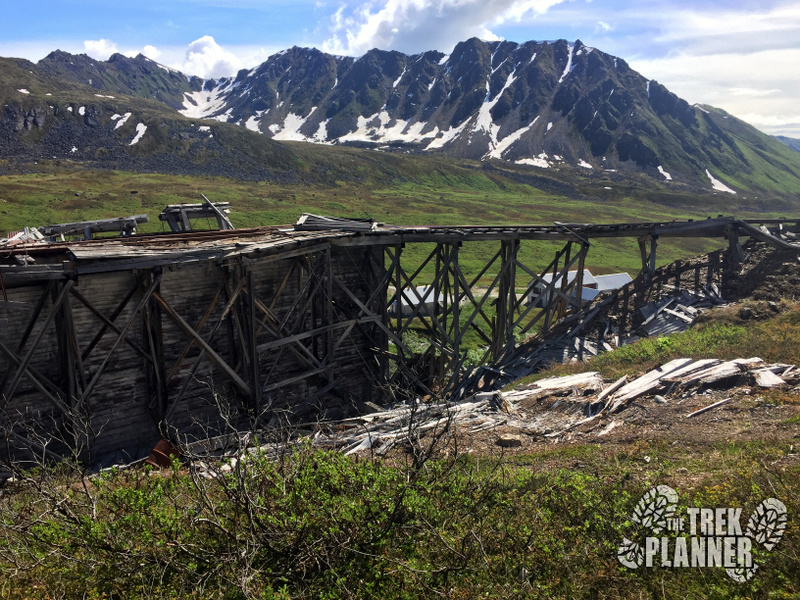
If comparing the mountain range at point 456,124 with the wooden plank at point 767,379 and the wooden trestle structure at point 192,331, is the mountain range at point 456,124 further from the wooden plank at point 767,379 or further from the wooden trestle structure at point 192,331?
the wooden plank at point 767,379

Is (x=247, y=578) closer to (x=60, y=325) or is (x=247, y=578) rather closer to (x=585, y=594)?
Result: (x=585, y=594)

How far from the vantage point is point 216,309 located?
40.4 feet

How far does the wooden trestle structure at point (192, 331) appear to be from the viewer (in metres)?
9.74

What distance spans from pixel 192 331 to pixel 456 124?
534ft

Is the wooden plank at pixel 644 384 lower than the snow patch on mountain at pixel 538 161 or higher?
lower

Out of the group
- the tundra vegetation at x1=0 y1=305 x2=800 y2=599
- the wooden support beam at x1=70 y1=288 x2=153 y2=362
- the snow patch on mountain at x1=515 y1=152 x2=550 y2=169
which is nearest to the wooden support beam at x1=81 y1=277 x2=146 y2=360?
the wooden support beam at x1=70 y1=288 x2=153 y2=362

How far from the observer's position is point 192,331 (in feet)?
35.4

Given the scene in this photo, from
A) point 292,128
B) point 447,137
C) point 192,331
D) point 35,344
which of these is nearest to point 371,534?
point 192,331

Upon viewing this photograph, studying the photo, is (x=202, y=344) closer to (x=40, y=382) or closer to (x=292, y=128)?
(x=40, y=382)

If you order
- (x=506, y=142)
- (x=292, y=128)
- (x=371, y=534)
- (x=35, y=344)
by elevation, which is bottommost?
(x=371, y=534)

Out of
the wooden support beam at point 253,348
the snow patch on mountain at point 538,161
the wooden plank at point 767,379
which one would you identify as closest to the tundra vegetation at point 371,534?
the wooden plank at point 767,379

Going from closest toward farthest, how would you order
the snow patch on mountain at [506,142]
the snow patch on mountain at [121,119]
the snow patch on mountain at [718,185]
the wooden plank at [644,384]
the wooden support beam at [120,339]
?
the wooden support beam at [120,339], the wooden plank at [644,384], the snow patch on mountain at [121,119], the snow patch on mountain at [718,185], the snow patch on mountain at [506,142]

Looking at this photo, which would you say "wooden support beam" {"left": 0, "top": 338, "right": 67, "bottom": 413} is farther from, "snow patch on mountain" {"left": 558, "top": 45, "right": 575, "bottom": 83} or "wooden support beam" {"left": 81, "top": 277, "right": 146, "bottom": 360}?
"snow patch on mountain" {"left": 558, "top": 45, "right": 575, "bottom": 83}

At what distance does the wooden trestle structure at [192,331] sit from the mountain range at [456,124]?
76138 mm
